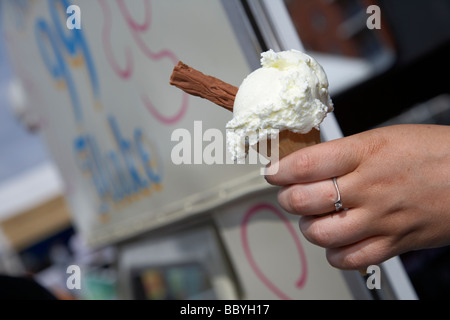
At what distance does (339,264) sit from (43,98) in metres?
2.07

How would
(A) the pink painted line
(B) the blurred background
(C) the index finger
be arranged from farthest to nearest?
(B) the blurred background → (A) the pink painted line → (C) the index finger

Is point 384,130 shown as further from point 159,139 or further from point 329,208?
point 159,139

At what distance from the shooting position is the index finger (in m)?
0.62

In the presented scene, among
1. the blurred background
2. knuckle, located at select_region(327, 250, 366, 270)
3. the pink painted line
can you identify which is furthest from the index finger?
the pink painted line

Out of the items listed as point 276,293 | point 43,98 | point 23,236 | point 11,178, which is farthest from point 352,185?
point 11,178

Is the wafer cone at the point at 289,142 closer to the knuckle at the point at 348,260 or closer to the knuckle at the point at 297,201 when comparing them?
the knuckle at the point at 297,201

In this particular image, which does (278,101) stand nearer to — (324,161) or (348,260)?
(324,161)

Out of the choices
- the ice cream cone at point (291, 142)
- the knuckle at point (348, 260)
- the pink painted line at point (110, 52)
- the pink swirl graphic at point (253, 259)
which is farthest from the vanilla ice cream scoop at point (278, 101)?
the pink painted line at point (110, 52)

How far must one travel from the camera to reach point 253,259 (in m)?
1.18

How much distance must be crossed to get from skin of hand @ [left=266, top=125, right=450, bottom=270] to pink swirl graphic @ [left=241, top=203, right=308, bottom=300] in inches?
15.0

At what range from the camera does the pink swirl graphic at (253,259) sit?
3.40 ft

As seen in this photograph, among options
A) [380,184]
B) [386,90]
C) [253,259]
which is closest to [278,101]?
[380,184]

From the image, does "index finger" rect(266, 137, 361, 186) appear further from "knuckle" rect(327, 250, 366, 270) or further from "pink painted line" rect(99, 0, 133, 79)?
"pink painted line" rect(99, 0, 133, 79)

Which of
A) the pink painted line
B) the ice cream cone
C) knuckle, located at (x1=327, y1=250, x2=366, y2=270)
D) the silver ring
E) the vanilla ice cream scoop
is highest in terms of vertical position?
the pink painted line
